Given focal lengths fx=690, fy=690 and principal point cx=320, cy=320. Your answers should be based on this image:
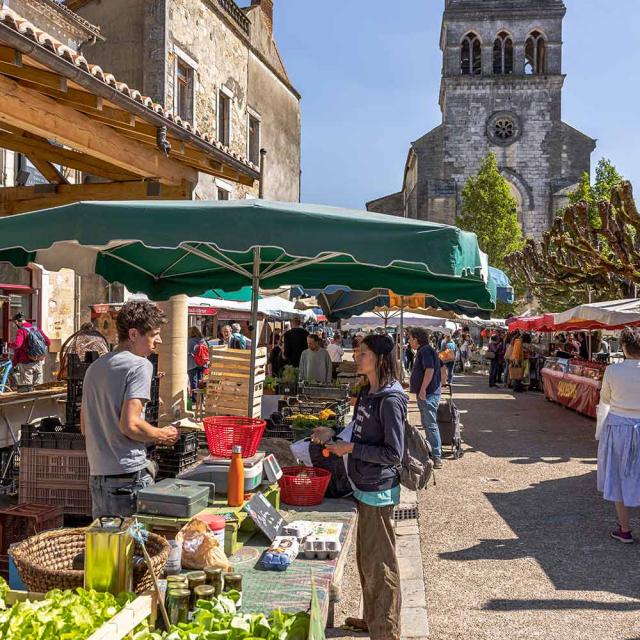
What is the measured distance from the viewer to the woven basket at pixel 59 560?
2549 millimetres

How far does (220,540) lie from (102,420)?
34.1 inches

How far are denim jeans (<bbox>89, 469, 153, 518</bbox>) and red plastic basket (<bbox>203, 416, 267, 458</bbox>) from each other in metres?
0.77

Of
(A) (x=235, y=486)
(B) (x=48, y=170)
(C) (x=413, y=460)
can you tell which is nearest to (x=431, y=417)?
(C) (x=413, y=460)

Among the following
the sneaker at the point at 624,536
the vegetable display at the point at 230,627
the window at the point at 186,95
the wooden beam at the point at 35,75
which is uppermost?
the window at the point at 186,95

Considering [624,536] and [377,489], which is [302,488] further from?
[624,536]

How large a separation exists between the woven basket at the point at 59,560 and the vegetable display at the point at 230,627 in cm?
22

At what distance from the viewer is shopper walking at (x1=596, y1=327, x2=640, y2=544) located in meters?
6.25

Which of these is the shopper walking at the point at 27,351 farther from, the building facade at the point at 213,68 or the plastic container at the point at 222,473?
the plastic container at the point at 222,473

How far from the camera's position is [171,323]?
348 inches

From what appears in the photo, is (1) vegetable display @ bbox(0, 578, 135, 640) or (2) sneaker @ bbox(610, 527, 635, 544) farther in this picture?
(2) sneaker @ bbox(610, 527, 635, 544)

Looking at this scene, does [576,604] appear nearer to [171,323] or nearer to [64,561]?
[64,561]

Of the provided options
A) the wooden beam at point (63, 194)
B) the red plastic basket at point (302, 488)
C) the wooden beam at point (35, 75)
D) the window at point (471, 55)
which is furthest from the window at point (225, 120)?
the window at point (471, 55)

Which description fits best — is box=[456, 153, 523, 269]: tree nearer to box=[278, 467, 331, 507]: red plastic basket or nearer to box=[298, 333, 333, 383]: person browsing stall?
box=[298, 333, 333, 383]: person browsing stall

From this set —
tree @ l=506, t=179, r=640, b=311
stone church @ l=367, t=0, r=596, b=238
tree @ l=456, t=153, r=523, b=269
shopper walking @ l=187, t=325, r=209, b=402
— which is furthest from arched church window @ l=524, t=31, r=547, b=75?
shopper walking @ l=187, t=325, r=209, b=402
